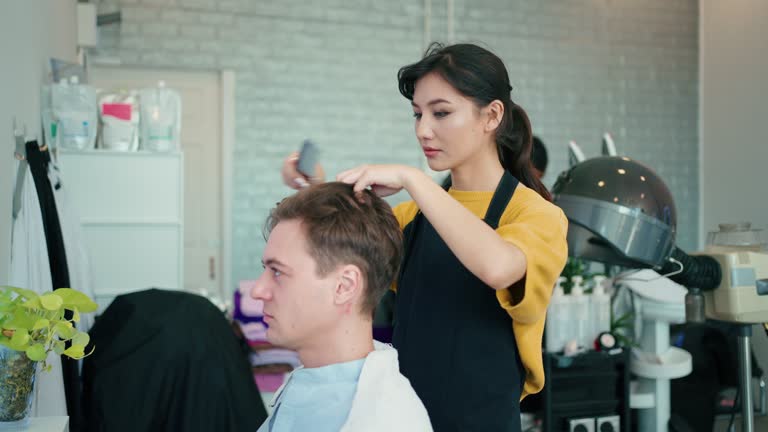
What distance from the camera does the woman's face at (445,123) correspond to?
1.31 m

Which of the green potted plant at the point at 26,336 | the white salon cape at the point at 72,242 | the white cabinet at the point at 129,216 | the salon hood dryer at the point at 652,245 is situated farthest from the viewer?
the white cabinet at the point at 129,216

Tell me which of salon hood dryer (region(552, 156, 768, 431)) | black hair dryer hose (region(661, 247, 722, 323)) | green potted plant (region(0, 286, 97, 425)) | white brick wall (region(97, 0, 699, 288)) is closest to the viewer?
green potted plant (region(0, 286, 97, 425))

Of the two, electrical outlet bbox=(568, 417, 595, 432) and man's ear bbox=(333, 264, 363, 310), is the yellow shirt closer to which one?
man's ear bbox=(333, 264, 363, 310)

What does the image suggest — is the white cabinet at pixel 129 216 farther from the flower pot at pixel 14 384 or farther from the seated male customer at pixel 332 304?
the seated male customer at pixel 332 304

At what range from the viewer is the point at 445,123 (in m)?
1.31

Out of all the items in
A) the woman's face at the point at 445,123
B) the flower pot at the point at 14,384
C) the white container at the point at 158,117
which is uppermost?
the white container at the point at 158,117

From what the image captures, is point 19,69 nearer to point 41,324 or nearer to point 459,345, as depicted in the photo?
point 41,324

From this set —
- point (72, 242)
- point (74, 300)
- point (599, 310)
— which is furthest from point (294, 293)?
point (599, 310)

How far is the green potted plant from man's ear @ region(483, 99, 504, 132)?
71 centimetres

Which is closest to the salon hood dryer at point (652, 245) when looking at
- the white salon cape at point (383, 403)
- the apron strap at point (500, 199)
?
the apron strap at point (500, 199)

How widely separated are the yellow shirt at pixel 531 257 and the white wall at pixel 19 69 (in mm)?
1241

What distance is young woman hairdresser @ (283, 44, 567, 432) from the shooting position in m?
1.27

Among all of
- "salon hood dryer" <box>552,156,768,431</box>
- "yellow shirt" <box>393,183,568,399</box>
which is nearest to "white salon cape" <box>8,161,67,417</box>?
"yellow shirt" <box>393,183,568,399</box>

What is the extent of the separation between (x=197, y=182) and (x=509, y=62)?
7.39 ft
